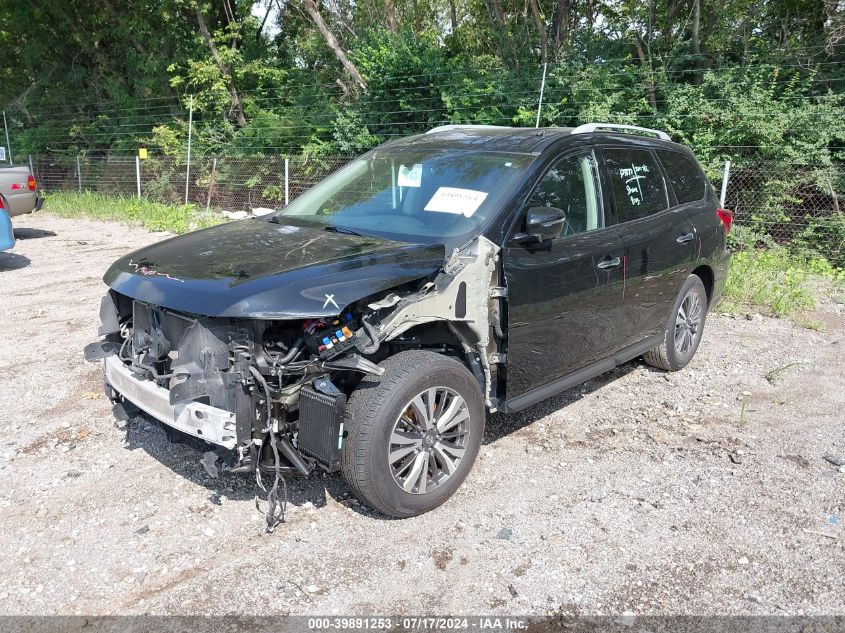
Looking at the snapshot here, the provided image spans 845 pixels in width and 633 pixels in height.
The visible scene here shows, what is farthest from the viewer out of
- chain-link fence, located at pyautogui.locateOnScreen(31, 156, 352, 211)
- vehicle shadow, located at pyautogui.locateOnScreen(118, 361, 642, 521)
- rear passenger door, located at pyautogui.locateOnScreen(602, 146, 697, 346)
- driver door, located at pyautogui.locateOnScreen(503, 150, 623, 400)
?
chain-link fence, located at pyautogui.locateOnScreen(31, 156, 352, 211)

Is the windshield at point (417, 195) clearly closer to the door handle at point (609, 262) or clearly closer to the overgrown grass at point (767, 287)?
the door handle at point (609, 262)

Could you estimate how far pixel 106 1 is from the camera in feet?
69.2

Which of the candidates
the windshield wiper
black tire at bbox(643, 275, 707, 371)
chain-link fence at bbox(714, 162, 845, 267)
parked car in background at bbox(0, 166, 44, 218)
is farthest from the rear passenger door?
parked car in background at bbox(0, 166, 44, 218)

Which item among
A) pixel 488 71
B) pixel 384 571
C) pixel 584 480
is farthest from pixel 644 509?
pixel 488 71

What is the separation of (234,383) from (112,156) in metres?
19.5

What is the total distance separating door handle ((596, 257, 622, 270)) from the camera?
4461 millimetres

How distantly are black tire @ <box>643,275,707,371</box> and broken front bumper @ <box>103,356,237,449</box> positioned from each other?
3.60 metres

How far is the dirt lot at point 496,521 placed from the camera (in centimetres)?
307

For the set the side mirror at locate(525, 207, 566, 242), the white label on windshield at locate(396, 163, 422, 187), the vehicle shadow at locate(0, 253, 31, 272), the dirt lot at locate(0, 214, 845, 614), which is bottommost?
the dirt lot at locate(0, 214, 845, 614)

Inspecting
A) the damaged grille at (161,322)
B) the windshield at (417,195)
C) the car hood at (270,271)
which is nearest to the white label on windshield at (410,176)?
the windshield at (417,195)

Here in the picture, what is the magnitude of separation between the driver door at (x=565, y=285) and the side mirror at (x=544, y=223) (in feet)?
0.26

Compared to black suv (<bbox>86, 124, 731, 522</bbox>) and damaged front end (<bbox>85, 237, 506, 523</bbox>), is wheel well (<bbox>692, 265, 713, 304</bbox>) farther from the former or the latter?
damaged front end (<bbox>85, 237, 506, 523</bbox>)

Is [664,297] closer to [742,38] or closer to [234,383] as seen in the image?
[234,383]

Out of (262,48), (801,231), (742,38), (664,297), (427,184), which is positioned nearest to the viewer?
(427,184)
